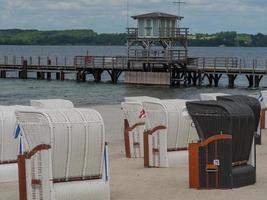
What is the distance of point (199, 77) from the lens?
57.8 meters

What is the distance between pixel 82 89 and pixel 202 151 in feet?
150

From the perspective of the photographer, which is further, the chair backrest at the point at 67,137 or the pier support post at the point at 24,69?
the pier support post at the point at 24,69

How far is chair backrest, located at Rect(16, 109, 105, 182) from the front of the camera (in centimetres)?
997

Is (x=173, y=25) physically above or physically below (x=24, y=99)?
above

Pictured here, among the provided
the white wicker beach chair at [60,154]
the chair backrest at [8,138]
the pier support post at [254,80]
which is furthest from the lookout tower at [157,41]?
the white wicker beach chair at [60,154]

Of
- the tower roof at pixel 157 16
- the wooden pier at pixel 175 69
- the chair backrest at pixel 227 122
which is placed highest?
the tower roof at pixel 157 16

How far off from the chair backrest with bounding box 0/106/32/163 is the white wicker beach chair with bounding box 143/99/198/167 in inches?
108

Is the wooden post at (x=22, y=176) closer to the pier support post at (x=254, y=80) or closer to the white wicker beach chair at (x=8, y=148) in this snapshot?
the white wicker beach chair at (x=8, y=148)

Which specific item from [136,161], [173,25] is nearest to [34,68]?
[173,25]

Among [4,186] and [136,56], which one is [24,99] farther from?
[4,186]

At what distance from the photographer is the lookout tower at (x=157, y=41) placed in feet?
183

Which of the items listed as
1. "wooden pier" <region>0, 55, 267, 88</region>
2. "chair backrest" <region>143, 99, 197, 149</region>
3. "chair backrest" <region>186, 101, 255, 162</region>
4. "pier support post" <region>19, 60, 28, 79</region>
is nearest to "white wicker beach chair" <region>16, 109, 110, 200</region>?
"chair backrest" <region>186, 101, 255, 162</region>

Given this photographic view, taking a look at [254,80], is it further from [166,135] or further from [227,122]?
[227,122]

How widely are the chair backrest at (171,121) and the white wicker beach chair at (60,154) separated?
12.9ft
